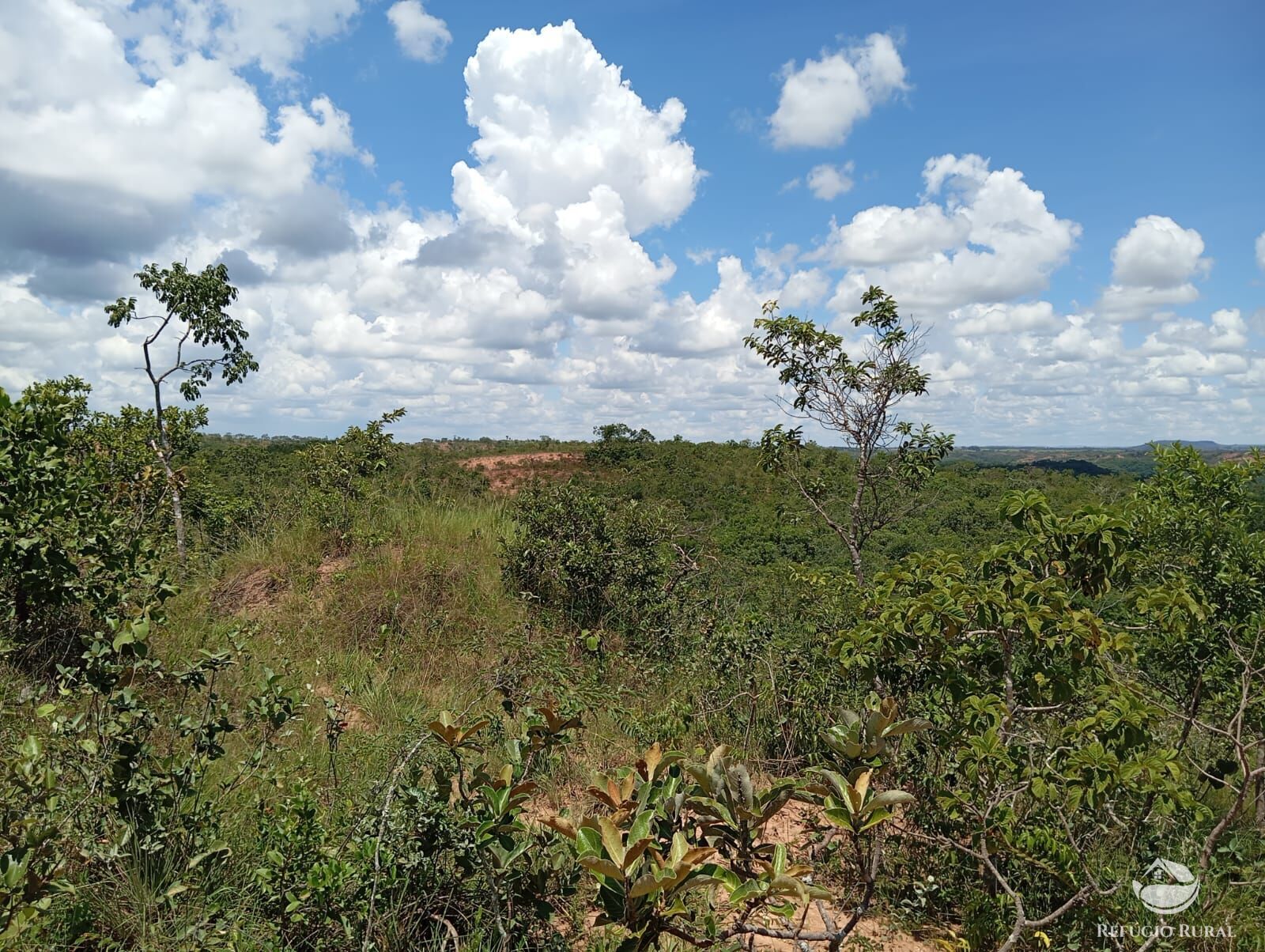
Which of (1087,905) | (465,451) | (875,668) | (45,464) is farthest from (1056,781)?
(465,451)

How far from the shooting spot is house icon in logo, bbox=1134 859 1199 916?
125 inches

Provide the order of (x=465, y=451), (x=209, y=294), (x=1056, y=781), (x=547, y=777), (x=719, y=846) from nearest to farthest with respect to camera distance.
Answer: (x=719, y=846) < (x=1056, y=781) < (x=547, y=777) < (x=209, y=294) < (x=465, y=451)

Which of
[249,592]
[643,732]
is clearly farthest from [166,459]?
[643,732]

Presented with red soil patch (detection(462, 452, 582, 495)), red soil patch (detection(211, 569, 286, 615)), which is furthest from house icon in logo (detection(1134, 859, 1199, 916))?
red soil patch (detection(462, 452, 582, 495))

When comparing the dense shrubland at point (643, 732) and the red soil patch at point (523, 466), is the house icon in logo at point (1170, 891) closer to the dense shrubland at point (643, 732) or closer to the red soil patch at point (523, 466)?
the dense shrubland at point (643, 732)

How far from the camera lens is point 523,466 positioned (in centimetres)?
2864

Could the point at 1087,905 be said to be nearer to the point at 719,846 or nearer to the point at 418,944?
the point at 719,846

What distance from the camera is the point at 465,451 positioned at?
33312 mm

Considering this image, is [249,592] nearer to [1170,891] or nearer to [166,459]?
[166,459]

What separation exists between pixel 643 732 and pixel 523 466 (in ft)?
80.6

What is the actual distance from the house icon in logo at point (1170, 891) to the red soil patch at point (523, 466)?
21.9 metres

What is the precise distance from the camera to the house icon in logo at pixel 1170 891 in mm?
3182

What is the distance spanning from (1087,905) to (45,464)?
17.9 ft

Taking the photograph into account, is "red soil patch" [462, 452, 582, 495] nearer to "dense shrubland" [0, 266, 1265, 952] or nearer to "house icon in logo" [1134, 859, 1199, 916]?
"dense shrubland" [0, 266, 1265, 952]
